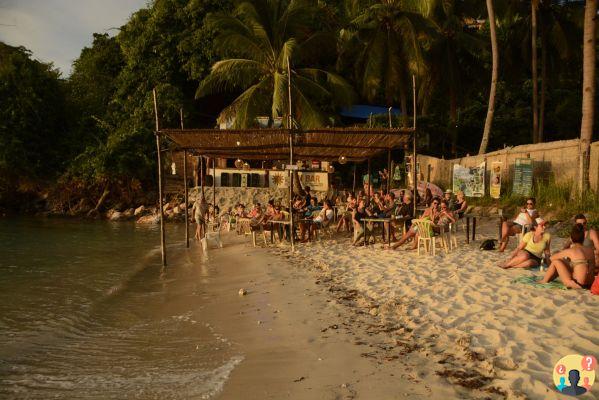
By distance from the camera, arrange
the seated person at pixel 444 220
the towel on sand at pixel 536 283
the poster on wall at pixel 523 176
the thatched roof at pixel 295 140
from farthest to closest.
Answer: the poster on wall at pixel 523 176 < the thatched roof at pixel 295 140 < the seated person at pixel 444 220 < the towel on sand at pixel 536 283

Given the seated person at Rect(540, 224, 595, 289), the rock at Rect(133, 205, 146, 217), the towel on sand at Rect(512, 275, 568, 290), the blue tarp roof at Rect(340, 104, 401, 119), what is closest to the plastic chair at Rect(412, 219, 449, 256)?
the towel on sand at Rect(512, 275, 568, 290)

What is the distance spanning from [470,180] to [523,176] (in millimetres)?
2474

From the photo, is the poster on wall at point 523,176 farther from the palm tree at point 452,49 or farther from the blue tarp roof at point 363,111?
the blue tarp roof at point 363,111

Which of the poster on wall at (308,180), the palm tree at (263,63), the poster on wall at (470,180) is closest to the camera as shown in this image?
the poster on wall at (470,180)

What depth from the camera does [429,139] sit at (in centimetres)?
2595

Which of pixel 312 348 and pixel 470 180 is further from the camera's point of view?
pixel 470 180

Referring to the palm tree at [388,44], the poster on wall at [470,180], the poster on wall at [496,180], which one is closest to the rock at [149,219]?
the palm tree at [388,44]

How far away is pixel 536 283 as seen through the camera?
6656mm

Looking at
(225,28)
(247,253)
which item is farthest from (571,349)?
(225,28)

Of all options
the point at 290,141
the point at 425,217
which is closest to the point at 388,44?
the point at 290,141

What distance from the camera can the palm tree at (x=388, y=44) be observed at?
74.9 feet

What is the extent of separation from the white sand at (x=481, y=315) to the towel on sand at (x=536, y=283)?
0.10 m

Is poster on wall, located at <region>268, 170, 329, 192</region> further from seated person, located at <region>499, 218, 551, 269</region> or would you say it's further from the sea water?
seated person, located at <region>499, 218, 551, 269</region>

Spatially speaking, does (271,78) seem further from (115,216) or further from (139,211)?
(115,216)
